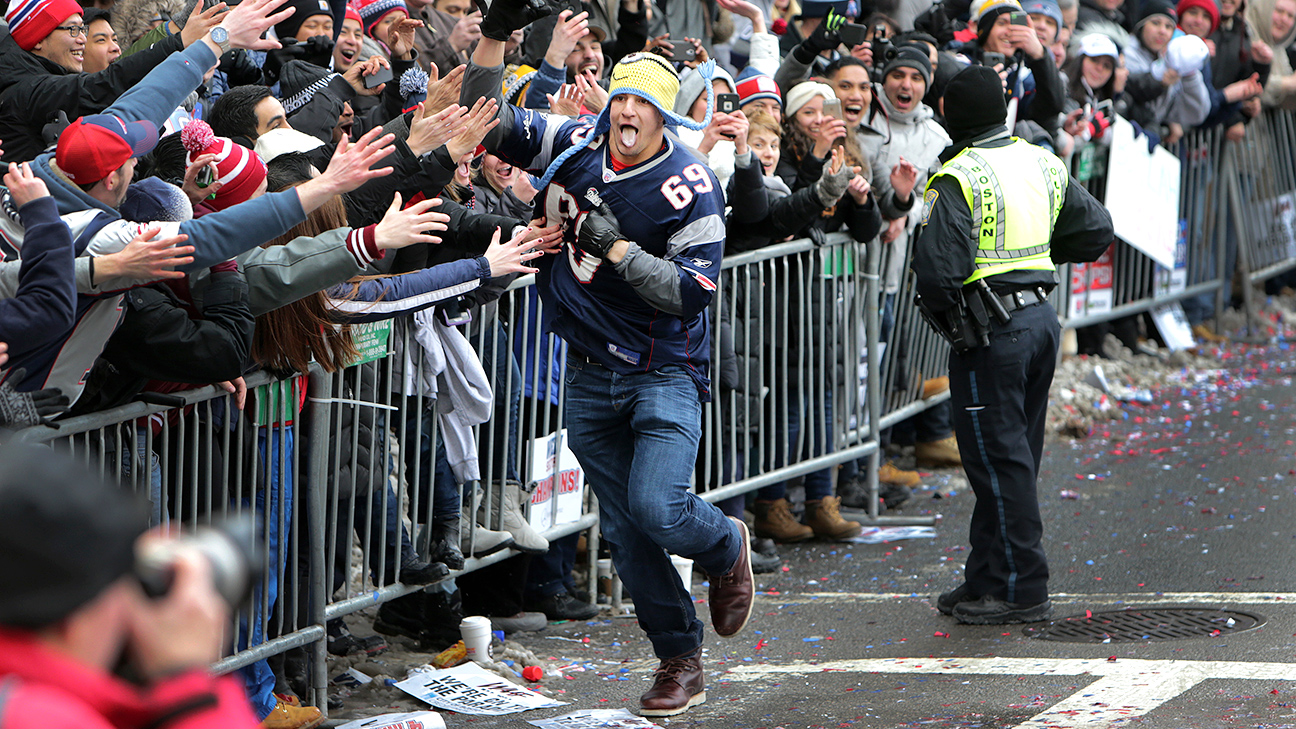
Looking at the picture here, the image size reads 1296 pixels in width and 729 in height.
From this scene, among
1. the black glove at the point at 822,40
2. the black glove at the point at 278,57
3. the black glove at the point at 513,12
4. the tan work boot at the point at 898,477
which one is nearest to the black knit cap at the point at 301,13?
the black glove at the point at 278,57

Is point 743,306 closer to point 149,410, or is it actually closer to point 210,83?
point 210,83

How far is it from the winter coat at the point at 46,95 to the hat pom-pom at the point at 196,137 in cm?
112

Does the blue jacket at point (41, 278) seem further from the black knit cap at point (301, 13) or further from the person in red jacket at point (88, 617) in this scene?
the black knit cap at point (301, 13)

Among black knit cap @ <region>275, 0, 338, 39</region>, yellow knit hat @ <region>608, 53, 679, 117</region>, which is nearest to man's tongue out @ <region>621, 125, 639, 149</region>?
yellow knit hat @ <region>608, 53, 679, 117</region>

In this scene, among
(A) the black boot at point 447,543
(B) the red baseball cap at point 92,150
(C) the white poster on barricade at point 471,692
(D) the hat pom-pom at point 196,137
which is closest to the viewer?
(B) the red baseball cap at point 92,150

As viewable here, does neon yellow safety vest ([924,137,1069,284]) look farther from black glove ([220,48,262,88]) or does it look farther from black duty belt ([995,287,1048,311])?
black glove ([220,48,262,88])

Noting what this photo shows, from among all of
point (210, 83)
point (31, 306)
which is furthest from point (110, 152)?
point (210, 83)

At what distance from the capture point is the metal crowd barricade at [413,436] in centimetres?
471

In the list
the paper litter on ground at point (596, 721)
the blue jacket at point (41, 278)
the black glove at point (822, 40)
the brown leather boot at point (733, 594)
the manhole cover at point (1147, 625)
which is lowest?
the manhole cover at point (1147, 625)

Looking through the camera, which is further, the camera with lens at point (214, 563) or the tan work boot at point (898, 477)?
the tan work boot at point (898, 477)

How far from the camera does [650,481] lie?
4980 millimetres

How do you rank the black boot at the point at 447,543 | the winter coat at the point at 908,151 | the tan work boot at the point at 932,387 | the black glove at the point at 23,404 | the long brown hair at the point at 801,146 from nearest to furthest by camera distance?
the black glove at the point at 23,404, the black boot at the point at 447,543, the long brown hair at the point at 801,146, the winter coat at the point at 908,151, the tan work boot at the point at 932,387

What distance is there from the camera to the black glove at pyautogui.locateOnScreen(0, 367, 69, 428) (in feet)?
12.8

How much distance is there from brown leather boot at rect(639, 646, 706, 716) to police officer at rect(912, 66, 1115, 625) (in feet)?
4.95
